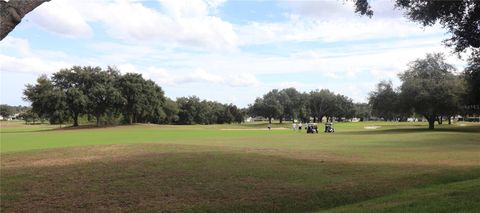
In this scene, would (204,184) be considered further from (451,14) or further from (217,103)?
(217,103)

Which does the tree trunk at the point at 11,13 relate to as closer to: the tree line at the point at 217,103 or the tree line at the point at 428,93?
the tree line at the point at 217,103

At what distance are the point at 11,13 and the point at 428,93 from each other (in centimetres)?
6453

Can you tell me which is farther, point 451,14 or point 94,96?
point 94,96

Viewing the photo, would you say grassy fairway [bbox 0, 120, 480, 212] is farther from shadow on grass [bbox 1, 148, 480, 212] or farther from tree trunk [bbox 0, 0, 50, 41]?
tree trunk [bbox 0, 0, 50, 41]

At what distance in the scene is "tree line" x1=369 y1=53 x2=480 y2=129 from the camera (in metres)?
62.9

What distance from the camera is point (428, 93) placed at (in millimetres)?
63500

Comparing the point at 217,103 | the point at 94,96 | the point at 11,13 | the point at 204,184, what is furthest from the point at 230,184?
the point at 217,103

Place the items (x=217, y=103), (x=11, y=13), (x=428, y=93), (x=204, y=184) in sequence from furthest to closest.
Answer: (x=217, y=103) < (x=428, y=93) < (x=204, y=184) < (x=11, y=13)

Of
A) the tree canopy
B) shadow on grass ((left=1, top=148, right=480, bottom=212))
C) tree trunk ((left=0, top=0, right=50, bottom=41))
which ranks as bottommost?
shadow on grass ((left=1, top=148, right=480, bottom=212))

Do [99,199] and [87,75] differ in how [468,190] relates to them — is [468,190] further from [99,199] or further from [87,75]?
[87,75]

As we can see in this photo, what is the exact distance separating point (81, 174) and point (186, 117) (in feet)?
394

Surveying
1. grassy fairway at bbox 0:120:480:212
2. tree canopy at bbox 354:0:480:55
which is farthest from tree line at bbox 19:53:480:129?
grassy fairway at bbox 0:120:480:212

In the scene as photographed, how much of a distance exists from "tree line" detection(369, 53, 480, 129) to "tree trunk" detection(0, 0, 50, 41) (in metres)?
58.6

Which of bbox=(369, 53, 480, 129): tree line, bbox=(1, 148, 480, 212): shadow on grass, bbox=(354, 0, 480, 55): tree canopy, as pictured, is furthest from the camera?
bbox=(369, 53, 480, 129): tree line
